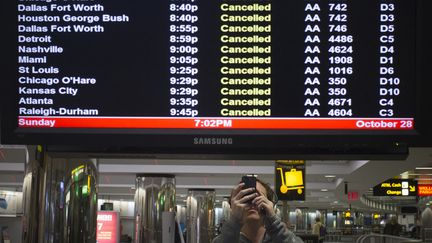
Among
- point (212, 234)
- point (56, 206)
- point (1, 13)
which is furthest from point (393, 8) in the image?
point (212, 234)

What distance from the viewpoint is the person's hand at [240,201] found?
111 inches

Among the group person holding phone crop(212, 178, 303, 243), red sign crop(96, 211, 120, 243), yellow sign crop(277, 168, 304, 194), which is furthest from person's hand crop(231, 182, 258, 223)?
red sign crop(96, 211, 120, 243)

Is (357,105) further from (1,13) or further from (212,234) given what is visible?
(212,234)

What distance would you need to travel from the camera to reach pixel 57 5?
349cm

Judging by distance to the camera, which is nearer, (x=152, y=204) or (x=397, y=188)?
(x=152, y=204)

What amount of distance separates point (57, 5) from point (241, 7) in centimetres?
104

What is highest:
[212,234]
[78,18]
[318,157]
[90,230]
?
[78,18]

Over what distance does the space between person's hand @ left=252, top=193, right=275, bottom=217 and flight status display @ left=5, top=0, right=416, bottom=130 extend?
54cm

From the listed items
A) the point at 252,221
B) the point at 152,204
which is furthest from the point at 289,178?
the point at 252,221

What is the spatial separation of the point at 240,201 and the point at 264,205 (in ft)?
0.36

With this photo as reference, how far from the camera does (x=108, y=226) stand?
15.7 m

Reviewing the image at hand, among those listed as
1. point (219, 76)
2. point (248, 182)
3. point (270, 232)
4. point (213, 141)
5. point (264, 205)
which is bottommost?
point (270, 232)

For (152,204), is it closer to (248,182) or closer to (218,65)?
(218,65)

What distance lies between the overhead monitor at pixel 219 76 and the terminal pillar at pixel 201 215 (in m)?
27.9
